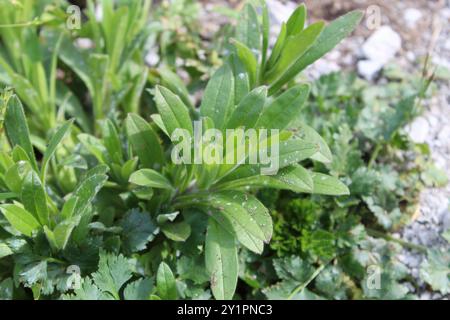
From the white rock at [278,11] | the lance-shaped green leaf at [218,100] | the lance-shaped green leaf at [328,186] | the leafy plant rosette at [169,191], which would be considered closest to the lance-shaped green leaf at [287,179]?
the leafy plant rosette at [169,191]

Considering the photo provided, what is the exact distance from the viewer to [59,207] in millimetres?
2451

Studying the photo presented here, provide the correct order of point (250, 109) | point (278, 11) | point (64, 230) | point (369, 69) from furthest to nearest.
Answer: point (278, 11) < point (369, 69) < point (250, 109) < point (64, 230)

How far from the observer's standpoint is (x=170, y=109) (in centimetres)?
211

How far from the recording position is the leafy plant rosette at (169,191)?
205 centimetres

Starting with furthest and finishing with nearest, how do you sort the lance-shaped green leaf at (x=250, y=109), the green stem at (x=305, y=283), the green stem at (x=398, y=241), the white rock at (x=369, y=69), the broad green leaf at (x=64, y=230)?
1. the white rock at (x=369, y=69)
2. the green stem at (x=398, y=241)
3. the green stem at (x=305, y=283)
4. the lance-shaped green leaf at (x=250, y=109)
5. the broad green leaf at (x=64, y=230)

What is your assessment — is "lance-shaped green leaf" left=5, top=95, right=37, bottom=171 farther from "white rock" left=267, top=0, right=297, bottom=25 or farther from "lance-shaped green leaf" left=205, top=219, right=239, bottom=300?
"white rock" left=267, top=0, right=297, bottom=25

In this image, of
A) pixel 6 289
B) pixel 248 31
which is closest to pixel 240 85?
pixel 248 31

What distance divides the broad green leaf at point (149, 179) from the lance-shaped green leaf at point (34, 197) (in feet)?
1.01

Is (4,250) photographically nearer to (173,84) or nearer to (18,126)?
(18,126)

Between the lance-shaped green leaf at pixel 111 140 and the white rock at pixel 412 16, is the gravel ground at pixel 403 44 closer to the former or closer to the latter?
the white rock at pixel 412 16

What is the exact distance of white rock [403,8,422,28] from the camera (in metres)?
3.41

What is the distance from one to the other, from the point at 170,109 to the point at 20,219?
625 millimetres
